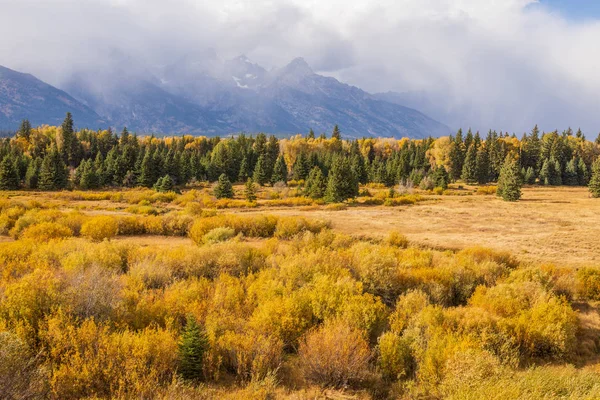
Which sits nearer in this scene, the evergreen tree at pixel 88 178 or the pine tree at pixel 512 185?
the pine tree at pixel 512 185

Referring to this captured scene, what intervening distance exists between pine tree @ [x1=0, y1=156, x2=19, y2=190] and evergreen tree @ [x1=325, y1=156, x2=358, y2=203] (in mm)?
47700

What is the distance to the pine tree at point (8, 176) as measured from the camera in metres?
50.9

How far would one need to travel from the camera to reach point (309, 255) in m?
12.7

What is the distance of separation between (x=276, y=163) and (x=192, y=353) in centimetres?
6444

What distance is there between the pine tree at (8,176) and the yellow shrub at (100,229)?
45.4m

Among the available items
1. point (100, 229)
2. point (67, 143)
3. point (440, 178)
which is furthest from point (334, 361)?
point (67, 143)

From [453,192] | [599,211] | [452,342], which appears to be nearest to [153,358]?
[452,342]

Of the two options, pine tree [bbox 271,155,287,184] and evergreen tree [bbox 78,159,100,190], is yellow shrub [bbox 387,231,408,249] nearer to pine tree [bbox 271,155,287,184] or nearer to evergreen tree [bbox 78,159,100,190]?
pine tree [bbox 271,155,287,184]

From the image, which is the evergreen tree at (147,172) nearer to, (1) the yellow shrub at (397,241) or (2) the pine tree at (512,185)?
(1) the yellow shrub at (397,241)

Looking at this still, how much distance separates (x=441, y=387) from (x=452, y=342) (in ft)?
4.36

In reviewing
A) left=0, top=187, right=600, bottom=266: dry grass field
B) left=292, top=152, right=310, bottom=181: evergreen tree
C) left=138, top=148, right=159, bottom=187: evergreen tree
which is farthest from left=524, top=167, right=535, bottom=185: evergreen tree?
left=138, top=148, right=159, bottom=187: evergreen tree

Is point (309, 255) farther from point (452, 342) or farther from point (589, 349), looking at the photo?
point (589, 349)

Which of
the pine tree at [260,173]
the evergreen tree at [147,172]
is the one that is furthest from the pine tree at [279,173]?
the evergreen tree at [147,172]

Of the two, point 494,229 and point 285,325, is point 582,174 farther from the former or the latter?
point 285,325
